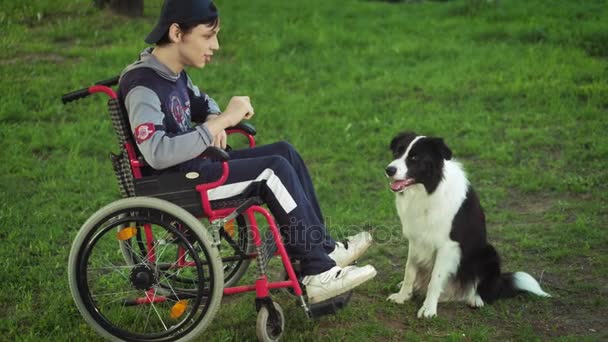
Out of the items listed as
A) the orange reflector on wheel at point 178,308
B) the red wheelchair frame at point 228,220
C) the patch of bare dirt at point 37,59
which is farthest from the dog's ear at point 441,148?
the patch of bare dirt at point 37,59

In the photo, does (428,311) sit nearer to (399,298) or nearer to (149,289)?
(399,298)

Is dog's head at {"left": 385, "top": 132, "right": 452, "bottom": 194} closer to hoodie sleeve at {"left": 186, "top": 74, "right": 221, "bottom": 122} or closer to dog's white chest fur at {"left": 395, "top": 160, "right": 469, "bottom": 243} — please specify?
dog's white chest fur at {"left": 395, "top": 160, "right": 469, "bottom": 243}

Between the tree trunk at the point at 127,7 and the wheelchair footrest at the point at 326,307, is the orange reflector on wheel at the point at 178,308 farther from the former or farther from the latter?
the tree trunk at the point at 127,7

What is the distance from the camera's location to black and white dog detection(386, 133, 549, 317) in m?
3.98

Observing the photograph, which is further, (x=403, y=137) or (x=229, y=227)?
(x=403, y=137)

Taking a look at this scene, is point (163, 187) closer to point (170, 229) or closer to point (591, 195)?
point (170, 229)

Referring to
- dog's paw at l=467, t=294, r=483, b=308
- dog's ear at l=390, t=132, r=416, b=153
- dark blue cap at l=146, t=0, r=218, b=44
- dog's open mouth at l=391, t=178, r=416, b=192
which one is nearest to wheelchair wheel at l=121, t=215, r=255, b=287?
dog's open mouth at l=391, t=178, r=416, b=192

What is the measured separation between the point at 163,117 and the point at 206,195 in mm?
375

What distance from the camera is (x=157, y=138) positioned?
3.39 meters

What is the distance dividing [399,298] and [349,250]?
0.47 metres

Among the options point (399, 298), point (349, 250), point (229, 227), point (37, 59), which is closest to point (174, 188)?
point (229, 227)

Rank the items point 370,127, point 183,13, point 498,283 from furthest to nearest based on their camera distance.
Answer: point 370,127, point 498,283, point 183,13

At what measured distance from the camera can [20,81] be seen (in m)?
7.96

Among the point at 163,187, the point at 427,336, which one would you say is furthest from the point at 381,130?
the point at 163,187
